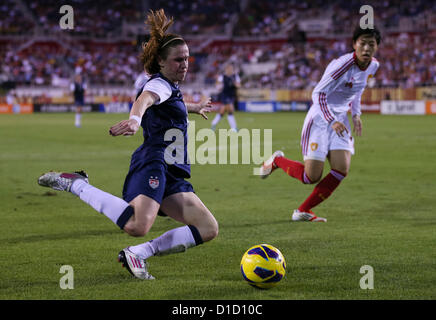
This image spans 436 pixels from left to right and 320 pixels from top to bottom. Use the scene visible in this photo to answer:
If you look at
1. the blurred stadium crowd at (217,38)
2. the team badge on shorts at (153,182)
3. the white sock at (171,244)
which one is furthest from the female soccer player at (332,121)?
the blurred stadium crowd at (217,38)

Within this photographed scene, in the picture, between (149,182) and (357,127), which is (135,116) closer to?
(149,182)

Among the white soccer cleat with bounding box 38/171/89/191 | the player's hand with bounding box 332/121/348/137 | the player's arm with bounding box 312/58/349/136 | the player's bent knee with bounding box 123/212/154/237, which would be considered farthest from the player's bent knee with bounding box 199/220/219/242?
the player's arm with bounding box 312/58/349/136

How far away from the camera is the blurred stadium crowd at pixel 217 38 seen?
45.8 m

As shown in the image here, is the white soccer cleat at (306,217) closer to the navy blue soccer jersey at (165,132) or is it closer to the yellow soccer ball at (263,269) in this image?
the yellow soccer ball at (263,269)

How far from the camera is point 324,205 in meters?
8.60

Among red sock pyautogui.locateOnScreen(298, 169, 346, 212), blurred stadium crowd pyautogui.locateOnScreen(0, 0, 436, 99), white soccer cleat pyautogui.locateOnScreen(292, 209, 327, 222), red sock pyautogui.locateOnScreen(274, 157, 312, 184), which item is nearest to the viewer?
white soccer cleat pyautogui.locateOnScreen(292, 209, 327, 222)

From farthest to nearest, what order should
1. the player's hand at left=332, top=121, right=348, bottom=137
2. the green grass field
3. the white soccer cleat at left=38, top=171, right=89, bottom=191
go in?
1. the player's hand at left=332, top=121, right=348, bottom=137
2. the white soccer cleat at left=38, top=171, right=89, bottom=191
3. the green grass field

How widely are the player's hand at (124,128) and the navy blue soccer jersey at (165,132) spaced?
0.68 m

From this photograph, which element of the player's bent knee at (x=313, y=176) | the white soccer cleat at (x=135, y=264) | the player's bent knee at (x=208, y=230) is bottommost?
the white soccer cleat at (x=135, y=264)

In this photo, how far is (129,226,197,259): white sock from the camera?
4.92m

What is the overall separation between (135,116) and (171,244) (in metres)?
1.15

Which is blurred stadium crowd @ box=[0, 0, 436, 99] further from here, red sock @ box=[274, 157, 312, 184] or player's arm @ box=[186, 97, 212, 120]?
player's arm @ box=[186, 97, 212, 120]

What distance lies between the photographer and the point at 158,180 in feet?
15.9

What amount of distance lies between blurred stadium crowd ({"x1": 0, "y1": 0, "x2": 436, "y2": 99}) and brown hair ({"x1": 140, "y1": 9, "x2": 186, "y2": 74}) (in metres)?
38.1
